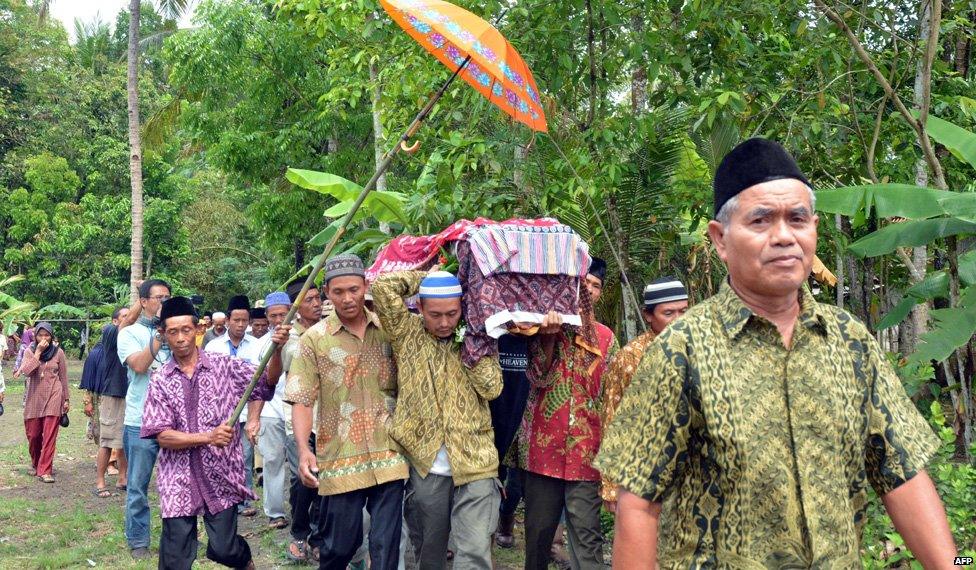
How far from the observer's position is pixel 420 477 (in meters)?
5.84

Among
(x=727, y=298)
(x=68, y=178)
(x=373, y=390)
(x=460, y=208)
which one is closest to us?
(x=727, y=298)

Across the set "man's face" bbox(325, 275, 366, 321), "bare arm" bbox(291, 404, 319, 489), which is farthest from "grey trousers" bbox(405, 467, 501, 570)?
"man's face" bbox(325, 275, 366, 321)

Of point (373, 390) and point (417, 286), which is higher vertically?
point (417, 286)

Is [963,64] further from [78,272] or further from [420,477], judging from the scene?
[78,272]

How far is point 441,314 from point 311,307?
2856mm

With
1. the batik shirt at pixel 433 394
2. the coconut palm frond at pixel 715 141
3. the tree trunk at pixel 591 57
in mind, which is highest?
the tree trunk at pixel 591 57

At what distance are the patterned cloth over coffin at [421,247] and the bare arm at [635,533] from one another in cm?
345

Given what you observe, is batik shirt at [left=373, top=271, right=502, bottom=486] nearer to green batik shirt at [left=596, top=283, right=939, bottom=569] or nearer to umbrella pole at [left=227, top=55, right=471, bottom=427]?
umbrella pole at [left=227, top=55, right=471, bottom=427]

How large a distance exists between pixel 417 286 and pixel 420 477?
1145mm

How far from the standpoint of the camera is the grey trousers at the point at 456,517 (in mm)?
5684

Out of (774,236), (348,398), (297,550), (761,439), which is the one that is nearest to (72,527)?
(297,550)

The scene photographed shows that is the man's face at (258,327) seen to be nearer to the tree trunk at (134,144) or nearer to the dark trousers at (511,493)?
the dark trousers at (511,493)

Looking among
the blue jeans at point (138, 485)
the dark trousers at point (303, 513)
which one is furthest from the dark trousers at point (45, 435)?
the dark trousers at point (303, 513)

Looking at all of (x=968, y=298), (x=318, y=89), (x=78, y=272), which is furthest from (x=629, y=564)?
(x=78, y=272)
